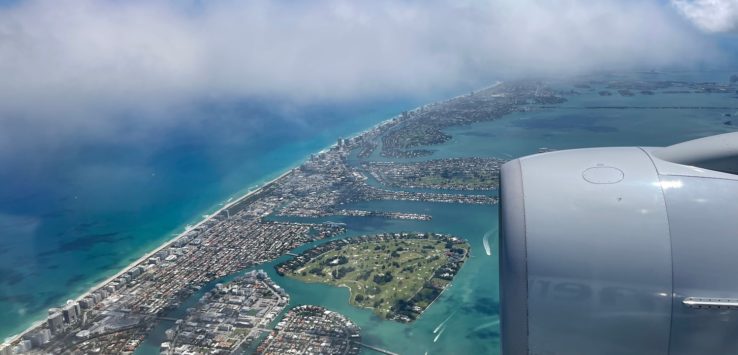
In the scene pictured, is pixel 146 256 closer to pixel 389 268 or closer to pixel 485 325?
pixel 389 268

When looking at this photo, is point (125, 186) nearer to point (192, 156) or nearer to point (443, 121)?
point (192, 156)

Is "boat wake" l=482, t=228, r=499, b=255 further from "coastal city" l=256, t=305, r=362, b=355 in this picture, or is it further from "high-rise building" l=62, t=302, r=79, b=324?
"high-rise building" l=62, t=302, r=79, b=324

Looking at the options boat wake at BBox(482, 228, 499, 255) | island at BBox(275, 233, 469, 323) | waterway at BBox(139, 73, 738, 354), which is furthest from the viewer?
boat wake at BBox(482, 228, 499, 255)

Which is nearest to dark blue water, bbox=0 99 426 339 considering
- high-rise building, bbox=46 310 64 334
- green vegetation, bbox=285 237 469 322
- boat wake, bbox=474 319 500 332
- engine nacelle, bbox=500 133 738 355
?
high-rise building, bbox=46 310 64 334

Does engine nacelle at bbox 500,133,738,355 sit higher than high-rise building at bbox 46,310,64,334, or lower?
higher

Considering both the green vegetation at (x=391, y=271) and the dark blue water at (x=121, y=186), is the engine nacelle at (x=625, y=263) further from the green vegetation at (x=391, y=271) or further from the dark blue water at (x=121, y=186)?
the dark blue water at (x=121, y=186)

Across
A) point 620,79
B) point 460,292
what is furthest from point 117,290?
point 620,79

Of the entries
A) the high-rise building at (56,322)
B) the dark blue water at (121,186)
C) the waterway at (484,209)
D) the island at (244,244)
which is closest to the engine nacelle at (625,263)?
the waterway at (484,209)
